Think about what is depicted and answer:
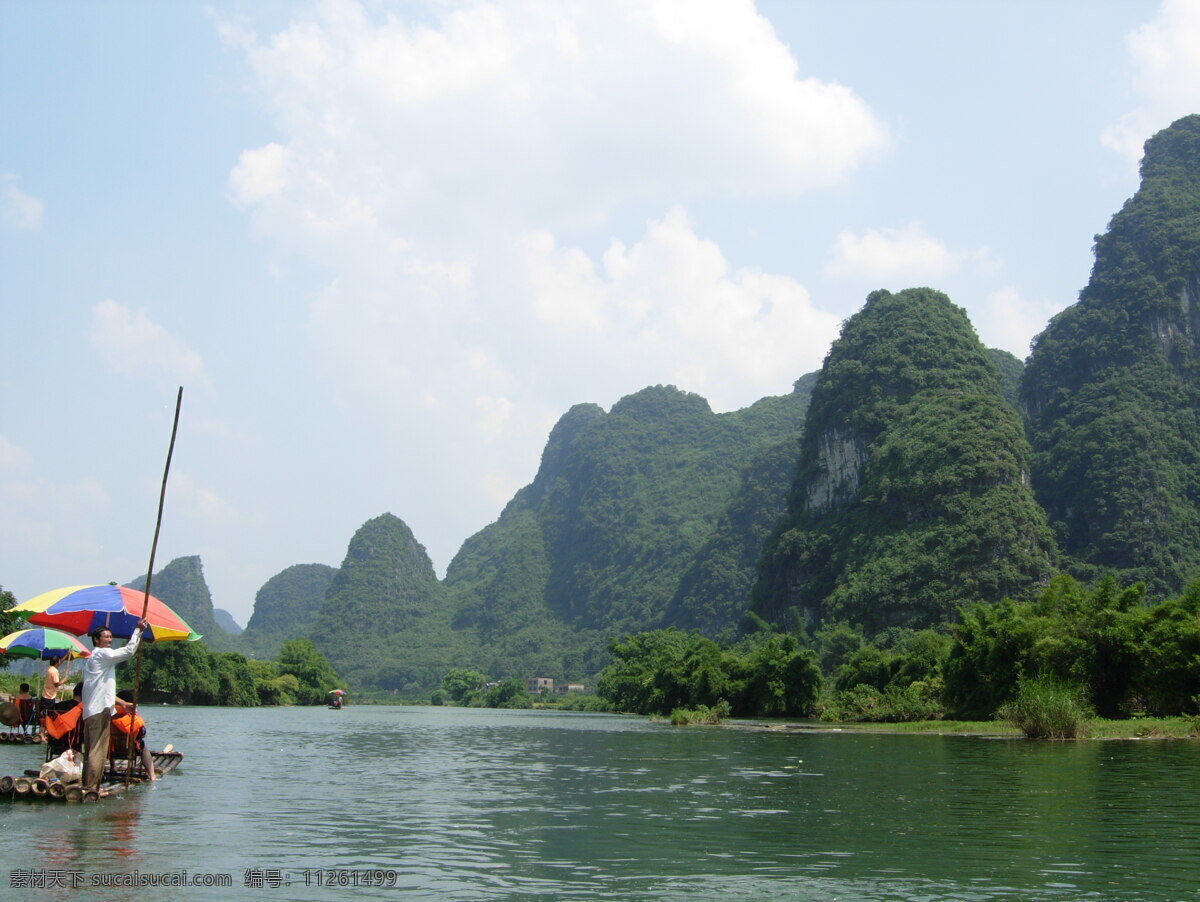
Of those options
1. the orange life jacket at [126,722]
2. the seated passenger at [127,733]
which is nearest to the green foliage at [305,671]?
the seated passenger at [127,733]

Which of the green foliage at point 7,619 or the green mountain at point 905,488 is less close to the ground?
the green mountain at point 905,488

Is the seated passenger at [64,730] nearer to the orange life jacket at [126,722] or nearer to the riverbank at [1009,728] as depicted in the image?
the orange life jacket at [126,722]

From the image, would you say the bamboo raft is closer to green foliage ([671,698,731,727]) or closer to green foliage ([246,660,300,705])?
green foliage ([671,698,731,727])

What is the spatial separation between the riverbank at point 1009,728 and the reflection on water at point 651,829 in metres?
5.73

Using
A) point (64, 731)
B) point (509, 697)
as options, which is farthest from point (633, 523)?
point (64, 731)

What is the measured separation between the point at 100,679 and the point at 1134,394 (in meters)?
91.7

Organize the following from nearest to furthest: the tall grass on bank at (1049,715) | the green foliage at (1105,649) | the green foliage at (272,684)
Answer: the tall grass on bank at (1049,715) → the green foliage at (1105,649) → the green foliage at (272,684)

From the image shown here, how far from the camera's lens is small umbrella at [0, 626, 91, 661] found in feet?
59.6

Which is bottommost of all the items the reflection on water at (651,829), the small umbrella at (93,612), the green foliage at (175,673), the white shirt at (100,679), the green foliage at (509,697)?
the green foliage at (509,697)

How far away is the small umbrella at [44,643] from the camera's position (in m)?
18.2

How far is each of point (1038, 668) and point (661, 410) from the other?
6275 inches

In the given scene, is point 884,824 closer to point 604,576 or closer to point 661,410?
point 604,576

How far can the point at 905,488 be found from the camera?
7994cm

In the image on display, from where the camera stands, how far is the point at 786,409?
17388 cm
